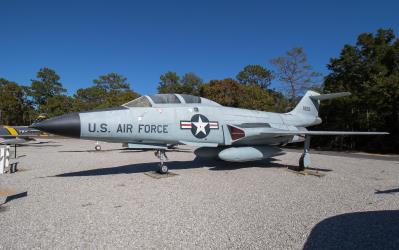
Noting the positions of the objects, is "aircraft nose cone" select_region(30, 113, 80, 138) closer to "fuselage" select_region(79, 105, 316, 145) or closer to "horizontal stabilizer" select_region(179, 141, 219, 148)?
"fuselage" select_region(79, 105, 316, 145)

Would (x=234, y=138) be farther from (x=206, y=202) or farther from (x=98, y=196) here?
(x=98, y=196)

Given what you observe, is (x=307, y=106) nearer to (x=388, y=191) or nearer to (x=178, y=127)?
(x=388, y=191)

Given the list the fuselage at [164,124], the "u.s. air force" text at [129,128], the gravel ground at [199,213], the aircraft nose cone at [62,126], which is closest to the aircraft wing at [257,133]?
the fuselage at [164,124]

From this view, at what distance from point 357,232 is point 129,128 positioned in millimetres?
5675

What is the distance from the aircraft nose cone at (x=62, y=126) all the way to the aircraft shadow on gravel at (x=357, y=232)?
18.4ft

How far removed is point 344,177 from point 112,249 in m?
7.60

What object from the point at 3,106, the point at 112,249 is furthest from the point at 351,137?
the point at 3,106

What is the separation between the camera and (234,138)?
9.20 metres

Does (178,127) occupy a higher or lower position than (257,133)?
higher

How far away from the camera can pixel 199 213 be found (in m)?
4.72

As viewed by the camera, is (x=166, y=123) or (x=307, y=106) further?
(x=307, y=106)

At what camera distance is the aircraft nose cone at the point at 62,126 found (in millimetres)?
6344

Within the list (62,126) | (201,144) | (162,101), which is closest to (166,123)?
(162,101)

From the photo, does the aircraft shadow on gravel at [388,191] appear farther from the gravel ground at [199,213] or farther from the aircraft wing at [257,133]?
the aircraft wing at [257,133]
